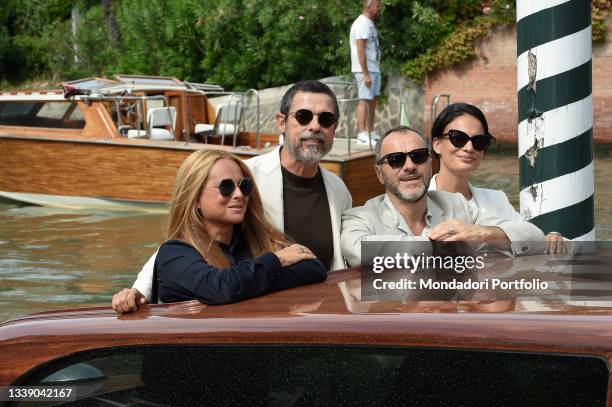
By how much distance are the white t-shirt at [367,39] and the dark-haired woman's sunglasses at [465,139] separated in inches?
325

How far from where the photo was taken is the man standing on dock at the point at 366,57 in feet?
38.8

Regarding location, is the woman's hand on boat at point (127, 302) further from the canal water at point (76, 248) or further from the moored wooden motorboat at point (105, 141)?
the moored wooden motorboat at point (105, 141)

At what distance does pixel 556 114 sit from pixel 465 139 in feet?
1.33

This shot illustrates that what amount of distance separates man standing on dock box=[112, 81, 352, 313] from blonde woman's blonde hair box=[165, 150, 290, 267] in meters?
0.53

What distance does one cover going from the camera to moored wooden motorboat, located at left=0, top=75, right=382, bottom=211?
11.8m

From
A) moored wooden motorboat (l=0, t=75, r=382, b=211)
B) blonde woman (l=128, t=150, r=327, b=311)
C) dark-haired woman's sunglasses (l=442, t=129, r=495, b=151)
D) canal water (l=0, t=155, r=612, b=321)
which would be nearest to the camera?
blonde woman (l=128, t=150, r=327, b=311)

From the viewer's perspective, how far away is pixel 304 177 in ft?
12.1

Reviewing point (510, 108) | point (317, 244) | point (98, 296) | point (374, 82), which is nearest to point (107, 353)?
point (317, 244)

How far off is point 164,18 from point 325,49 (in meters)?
3.28

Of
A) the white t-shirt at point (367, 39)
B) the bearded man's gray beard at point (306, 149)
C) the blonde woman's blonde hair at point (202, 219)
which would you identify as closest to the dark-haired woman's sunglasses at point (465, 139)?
the bearded man's gray beard at point (306, 149)

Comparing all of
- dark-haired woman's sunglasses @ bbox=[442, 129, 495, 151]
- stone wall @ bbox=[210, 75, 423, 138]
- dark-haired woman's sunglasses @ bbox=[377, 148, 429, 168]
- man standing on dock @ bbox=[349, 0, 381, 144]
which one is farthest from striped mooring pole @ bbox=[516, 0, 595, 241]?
stone wall @ bbox=[210, 75, 423, 138]

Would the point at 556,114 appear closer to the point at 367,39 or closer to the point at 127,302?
the point at 127,302

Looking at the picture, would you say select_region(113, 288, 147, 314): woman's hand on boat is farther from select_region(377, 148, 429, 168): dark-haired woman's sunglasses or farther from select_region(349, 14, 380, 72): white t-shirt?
select_region(349, 14, 380, 72): white t-shirt

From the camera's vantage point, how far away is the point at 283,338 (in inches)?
79.0
